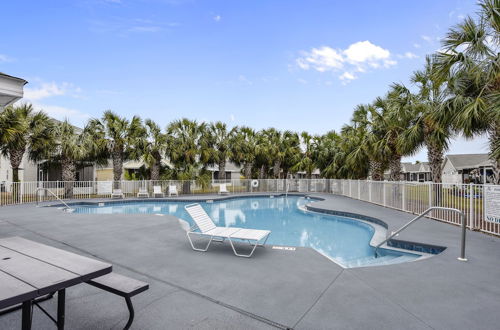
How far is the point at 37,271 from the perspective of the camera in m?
1.99

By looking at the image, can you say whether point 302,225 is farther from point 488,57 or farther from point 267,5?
point 267,5

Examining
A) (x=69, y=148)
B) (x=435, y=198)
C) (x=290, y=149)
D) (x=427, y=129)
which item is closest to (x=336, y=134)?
(x=290, y=149)

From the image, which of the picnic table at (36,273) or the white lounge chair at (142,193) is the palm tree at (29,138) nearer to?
the white lounge chair at (142,193)

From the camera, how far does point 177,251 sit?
498cm

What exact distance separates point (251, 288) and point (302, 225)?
7072mm

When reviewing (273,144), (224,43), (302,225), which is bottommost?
(302,225)

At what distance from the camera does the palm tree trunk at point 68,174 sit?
15.6 meters

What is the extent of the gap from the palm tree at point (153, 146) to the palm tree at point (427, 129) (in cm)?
1402

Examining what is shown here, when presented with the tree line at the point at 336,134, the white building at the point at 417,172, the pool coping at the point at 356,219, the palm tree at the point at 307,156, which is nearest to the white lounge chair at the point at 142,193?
the pool coping at the point at 356,219

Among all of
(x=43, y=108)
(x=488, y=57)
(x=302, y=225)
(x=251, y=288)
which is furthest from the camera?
(x=43, y=108)

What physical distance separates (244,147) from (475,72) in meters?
15.9

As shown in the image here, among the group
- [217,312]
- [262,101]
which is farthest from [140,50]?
[217,312]

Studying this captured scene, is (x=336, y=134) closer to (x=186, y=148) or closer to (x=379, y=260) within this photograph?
(x=186, y=148)

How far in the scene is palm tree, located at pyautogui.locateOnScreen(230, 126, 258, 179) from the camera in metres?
21.3
